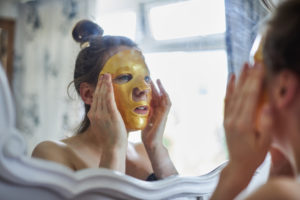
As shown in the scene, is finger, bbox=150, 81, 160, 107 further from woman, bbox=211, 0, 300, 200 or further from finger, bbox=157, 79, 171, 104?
woman, bbox=211, 0, 300, 200

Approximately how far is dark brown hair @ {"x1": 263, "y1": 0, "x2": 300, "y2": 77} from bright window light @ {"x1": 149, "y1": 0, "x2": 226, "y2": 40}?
264mm

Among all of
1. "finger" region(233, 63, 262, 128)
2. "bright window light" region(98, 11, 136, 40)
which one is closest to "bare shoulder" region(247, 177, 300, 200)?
"finger" region(233, 63, 262, 128)

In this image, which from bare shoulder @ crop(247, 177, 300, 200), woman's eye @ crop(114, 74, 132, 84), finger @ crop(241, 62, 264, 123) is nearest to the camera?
bare shoulder @ crop(247, 177, 300, 200)

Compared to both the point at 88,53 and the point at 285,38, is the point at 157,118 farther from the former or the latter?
the point at 285,38

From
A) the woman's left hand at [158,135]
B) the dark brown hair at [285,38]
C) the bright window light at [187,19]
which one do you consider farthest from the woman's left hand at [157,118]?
the dark brown hair at [285,38]

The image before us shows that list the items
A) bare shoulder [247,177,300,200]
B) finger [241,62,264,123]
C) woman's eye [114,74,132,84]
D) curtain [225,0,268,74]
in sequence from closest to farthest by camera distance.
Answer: bare shoulder [247,177,300,200]
finger [241,62,264,123]
woman's eye [114,74,132,84]
curtain [225,0,268,74]

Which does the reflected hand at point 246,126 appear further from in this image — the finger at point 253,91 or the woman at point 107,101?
the woman at point 107,101

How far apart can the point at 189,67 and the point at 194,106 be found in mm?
77

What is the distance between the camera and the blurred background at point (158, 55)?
0.55m

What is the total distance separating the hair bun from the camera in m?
0.59

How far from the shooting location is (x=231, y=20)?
0.75 m

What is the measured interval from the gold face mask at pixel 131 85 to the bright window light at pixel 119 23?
0.03 m

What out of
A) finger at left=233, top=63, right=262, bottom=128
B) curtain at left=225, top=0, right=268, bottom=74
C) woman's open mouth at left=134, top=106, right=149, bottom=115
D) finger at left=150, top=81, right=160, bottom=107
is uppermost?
curtain at left=225, top=0, right=268, bottom=74

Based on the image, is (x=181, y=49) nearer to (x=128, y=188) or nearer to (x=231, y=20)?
(x=231, y=20)
